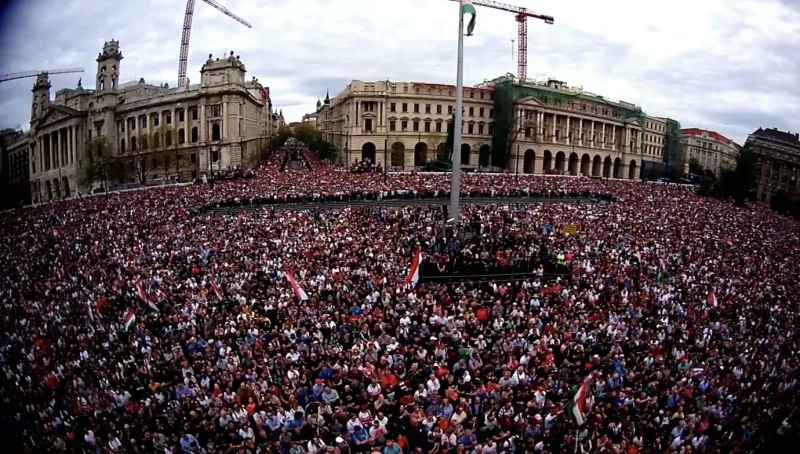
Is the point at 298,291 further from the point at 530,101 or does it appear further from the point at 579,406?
the point at 530,101

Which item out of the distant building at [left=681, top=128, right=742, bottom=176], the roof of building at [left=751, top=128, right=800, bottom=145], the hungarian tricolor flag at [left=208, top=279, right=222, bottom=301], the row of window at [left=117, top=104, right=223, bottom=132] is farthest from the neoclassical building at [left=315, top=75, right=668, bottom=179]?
the roof of building at [left=751, top=128, right=800, bottom=145]

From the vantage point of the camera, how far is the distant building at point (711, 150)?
13.3 metres

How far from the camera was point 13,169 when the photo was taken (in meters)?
6.82

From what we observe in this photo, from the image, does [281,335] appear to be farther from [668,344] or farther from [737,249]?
[737,249]

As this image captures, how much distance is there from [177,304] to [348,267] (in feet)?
18.2

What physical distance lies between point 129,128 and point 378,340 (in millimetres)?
7051

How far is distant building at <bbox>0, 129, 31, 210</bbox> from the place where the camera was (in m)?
6.39

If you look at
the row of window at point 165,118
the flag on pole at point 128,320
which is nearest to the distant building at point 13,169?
the row of window at point 165,118

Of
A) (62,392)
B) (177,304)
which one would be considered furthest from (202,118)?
(177,304)

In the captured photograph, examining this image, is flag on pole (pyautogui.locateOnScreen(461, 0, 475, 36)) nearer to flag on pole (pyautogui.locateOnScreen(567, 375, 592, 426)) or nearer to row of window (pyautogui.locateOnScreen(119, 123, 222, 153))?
row of window (pyautogui.locateOnScreen(119, 123, 222, 153))

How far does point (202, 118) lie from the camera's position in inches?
420

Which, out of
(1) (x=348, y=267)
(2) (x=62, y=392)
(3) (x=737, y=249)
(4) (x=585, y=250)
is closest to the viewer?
(2) (x=62, y=392)

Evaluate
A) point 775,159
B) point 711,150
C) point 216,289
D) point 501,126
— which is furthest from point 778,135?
point 501,126

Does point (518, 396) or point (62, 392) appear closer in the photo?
point (62, 392)
